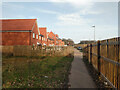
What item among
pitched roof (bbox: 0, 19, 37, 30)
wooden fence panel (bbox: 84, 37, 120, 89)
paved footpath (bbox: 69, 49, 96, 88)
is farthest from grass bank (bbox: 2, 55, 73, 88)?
pitched roof (bbox: 0, 19, 37, 30)

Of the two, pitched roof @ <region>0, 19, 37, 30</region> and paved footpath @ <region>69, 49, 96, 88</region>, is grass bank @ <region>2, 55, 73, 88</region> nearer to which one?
paved footpath @ <region>69, 49, 96, 88</region>

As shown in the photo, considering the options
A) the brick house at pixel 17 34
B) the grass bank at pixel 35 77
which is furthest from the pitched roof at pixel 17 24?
the grass bank at pixel 35 77

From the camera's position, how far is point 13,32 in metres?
22.3

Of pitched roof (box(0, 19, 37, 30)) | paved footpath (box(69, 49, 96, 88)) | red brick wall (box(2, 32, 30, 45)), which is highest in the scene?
pitched roof (box(0, 19, 37, 30))

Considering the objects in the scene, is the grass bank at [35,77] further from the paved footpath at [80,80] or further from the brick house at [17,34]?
Result: the brick house at [17,34]

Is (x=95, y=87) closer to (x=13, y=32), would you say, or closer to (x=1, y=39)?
(x=13, y=32)

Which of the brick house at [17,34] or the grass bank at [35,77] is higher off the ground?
the brick house at [17,34]

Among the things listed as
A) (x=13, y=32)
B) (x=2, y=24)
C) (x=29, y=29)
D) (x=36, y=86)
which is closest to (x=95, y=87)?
(x=36, y=86)

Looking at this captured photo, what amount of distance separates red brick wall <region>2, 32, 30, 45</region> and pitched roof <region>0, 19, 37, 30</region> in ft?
3.89

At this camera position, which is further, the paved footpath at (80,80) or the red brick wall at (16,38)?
the red brick wall at (16,38)

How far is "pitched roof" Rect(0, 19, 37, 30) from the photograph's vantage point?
2265 centimetres

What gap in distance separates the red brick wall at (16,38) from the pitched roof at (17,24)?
1187mm

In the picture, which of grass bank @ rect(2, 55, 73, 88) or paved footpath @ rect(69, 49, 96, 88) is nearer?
paved footpath @ rect(69, 49, 96, 88)

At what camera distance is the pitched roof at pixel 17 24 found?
22.6 metres
